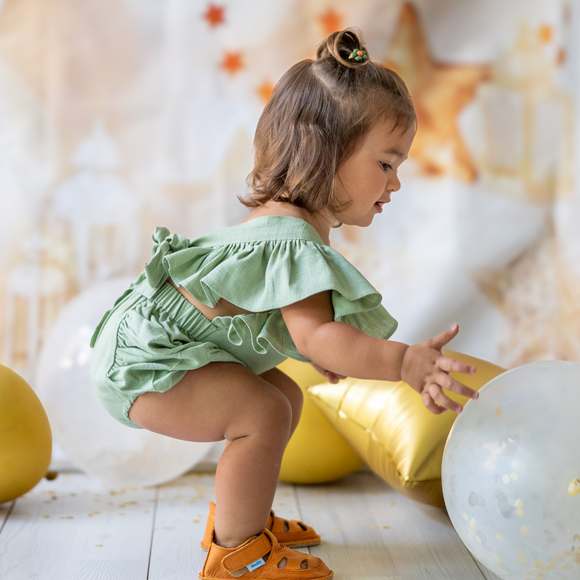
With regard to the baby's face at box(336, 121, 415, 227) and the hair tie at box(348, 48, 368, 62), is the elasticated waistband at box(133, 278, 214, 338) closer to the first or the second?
the baby's face at box(336, 121, 415, 227)

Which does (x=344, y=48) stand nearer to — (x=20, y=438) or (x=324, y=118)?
(x=324, y=118)

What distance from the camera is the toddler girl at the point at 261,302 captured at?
0.94 m

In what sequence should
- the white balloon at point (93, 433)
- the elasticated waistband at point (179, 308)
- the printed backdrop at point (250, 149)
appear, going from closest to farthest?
the elasticated waistband at point (179, 308), the white balloon at point (93, 433), the printed backdrop at point (250, 149)

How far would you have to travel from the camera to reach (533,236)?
1.85 m

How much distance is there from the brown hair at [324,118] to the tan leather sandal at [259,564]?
0.48m

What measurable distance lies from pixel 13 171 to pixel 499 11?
1315mm

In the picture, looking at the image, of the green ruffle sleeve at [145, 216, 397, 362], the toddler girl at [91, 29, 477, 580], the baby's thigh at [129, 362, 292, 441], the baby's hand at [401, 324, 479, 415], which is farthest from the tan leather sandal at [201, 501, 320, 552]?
the baby's hand at [401, 324, 479, 415]

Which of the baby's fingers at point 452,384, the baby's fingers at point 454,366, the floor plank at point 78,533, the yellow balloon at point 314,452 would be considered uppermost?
the baby's fingers at point 454,366

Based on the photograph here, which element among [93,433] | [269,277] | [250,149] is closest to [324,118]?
[269,277]

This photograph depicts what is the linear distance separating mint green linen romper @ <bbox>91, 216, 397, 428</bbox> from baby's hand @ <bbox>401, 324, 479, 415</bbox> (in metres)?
0.12

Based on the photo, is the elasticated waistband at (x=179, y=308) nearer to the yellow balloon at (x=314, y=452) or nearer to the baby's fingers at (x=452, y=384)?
the baby's fingers at (x=452, y=384)

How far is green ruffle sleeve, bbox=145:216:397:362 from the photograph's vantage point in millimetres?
895

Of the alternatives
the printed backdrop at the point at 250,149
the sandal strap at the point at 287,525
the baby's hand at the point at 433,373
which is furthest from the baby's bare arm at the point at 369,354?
the printed backdrop at the point at 250,149

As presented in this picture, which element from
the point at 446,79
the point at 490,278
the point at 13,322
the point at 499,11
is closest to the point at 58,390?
the point at 13,322
